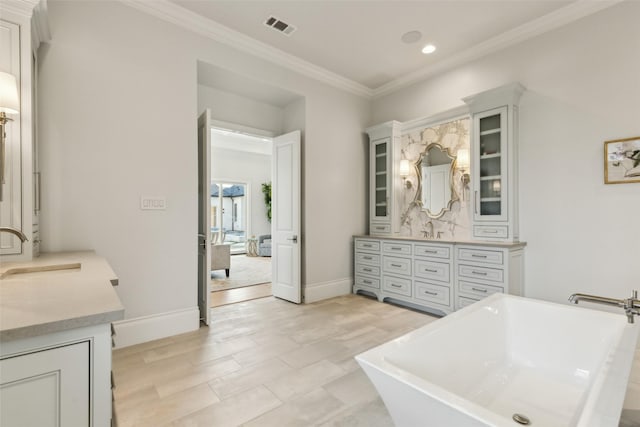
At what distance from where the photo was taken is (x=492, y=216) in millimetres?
3365

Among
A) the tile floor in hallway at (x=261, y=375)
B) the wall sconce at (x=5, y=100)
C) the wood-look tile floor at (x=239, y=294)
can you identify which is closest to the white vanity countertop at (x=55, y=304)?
the wall sconce at (x=5, y=100)

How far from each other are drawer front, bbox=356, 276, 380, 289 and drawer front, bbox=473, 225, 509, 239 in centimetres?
142

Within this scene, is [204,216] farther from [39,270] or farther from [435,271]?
[435,271]

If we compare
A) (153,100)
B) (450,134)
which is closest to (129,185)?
(153,100)

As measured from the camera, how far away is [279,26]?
321cm

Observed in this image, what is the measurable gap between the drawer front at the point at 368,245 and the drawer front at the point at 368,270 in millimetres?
245

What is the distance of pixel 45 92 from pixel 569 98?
461 centimetres

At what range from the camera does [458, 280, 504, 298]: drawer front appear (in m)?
3.10

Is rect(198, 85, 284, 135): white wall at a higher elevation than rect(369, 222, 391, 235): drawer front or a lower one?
higher

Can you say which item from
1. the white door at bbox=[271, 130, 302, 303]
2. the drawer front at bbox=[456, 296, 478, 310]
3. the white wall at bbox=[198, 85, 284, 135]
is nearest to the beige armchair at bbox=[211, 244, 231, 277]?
the white door at bbox=[271, 130, 302, 303]

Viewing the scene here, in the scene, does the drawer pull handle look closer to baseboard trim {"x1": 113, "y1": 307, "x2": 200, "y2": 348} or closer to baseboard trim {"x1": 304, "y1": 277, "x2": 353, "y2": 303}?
baseboard trim {"x1": 304, "y1": 277, "x2": 353, "y2": 303}

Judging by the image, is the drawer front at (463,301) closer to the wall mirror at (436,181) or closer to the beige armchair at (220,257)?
the wall mirror at (436,181)

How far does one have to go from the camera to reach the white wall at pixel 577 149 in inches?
105

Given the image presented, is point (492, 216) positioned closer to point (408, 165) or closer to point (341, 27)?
point (408, 165)
